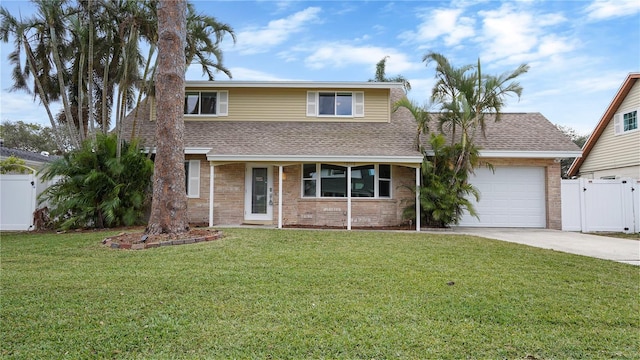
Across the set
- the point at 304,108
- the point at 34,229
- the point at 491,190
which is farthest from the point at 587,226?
the point at 34,229

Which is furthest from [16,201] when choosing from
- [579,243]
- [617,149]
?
[617,149]

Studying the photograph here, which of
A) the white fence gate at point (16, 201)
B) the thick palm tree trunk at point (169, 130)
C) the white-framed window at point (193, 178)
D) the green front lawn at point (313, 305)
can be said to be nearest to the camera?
the green front lawn at point (313, 305)

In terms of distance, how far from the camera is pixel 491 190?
1284cm

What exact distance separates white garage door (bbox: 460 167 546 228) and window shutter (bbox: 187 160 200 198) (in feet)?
31.6

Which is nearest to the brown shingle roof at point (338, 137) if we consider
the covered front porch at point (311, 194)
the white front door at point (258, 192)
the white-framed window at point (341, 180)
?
the covered front porch at point (311, 194)

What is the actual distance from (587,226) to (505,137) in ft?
13.2

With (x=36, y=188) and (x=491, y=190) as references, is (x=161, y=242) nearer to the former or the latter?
(x=36, y=188)

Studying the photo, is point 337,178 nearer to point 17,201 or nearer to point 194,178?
point 194,178

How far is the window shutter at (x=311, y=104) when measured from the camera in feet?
48.0

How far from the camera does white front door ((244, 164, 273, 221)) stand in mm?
12703

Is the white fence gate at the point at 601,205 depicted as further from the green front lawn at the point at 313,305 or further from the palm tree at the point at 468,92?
the green front lawn at the point at 313,305

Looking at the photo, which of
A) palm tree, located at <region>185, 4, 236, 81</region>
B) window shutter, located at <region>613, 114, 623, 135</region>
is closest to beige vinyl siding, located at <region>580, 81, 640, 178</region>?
window shutter, located at <region>613, 114, 623, 135</region>

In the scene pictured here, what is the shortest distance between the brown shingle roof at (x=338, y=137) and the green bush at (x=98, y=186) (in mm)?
1959

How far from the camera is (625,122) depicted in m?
15.3
